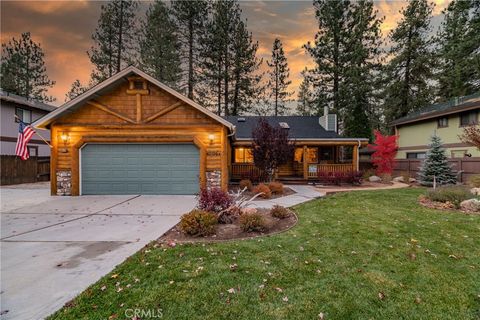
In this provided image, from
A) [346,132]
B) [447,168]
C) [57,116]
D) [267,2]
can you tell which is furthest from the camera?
[346,132]

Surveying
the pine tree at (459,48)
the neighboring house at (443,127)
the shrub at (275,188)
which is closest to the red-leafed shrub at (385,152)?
the neighboring house at (443,127)

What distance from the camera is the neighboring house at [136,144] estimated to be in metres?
10.3

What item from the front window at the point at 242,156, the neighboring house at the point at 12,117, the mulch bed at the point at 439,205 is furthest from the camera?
the front window at the point at 242,156

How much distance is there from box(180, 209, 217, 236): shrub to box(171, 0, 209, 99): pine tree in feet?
68.8

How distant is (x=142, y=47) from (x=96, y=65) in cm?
482

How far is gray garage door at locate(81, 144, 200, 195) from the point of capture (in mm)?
10484

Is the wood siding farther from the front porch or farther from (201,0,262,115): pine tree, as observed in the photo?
(201,0,262,115): pine tree

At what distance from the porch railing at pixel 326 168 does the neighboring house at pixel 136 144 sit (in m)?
6.61

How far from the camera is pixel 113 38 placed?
22.9m

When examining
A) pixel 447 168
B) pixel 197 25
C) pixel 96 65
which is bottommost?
pixel 447 168

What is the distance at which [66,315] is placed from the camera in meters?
2.48

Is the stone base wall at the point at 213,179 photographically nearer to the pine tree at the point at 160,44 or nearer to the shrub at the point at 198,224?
the shrub at the point at 198,224

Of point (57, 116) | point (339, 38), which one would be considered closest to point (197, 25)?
point (339, 38)

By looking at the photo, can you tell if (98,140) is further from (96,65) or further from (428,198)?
(96,65)
